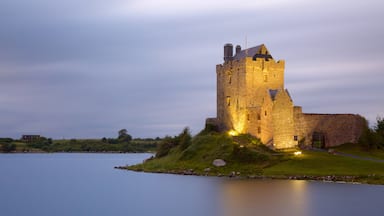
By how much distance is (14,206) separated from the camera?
39688 millimetres

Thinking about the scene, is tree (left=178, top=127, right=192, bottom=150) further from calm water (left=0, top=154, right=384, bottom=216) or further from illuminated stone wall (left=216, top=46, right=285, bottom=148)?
calm water (left=0, top=154, right=384, bottom=216)

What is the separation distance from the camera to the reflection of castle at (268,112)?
60938 millimetres

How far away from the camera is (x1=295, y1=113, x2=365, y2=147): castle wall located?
205 ft

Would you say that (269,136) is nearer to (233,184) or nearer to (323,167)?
(323,167)

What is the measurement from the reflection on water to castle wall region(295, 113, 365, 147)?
15.7m

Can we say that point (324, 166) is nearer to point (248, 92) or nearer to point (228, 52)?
point (248, 92)

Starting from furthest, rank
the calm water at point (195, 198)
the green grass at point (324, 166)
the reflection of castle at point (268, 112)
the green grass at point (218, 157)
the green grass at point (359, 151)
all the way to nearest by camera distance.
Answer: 1. the reflection of castle at point (268, 112)
2. the green grass at point (359, 151)
3. the green grass at point (218, 157)
4. the green grass at point (324, 166)
5. the calm water at point (195, 198)

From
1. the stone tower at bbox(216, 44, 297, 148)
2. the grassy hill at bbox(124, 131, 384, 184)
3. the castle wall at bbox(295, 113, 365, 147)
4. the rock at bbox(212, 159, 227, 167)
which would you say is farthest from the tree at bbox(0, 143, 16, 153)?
the castle wall at bbox(295, 113, 365, 147)

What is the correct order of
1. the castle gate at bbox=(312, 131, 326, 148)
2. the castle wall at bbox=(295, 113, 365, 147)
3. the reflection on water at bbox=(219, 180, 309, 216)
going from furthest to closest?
1. the castle wall at bbox=(295, 113, 365, 147)
2. the castle gate at bbox=(312, 131, 326, 148)
3. the reflection on water at bbox=(219, 180, 309, 216)

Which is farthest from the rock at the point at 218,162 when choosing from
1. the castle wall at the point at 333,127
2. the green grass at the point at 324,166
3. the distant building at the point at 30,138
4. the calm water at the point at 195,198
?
the distant building at the point at 30,138

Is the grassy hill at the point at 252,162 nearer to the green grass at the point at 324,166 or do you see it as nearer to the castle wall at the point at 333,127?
the green grass at the point at 324,166

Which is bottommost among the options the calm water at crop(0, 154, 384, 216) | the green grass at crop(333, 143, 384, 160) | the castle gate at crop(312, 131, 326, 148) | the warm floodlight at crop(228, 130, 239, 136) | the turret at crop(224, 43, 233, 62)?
the calm water at crop(0, 154, 384, 216)

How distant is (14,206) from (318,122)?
34686 mm

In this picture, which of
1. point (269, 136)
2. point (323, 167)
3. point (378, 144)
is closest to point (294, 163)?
point (323, 167)
